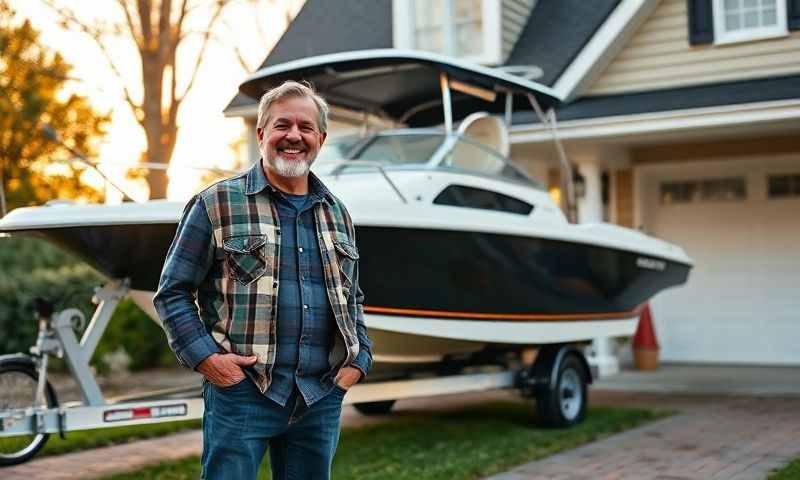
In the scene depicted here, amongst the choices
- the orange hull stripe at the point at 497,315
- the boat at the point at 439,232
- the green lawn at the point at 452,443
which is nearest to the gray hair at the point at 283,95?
the boat at the point at 439,232

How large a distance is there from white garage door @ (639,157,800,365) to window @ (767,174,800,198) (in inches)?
0.6

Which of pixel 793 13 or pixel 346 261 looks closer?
pixel 346 261

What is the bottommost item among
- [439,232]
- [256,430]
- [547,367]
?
[547,367]

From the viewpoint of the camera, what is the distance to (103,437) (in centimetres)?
778

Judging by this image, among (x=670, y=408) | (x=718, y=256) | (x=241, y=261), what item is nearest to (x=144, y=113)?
(x=718, y=256)

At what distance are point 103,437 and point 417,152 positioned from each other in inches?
131

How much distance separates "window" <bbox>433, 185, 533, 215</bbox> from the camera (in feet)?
23.9

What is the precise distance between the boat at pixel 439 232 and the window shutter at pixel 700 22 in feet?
8.84

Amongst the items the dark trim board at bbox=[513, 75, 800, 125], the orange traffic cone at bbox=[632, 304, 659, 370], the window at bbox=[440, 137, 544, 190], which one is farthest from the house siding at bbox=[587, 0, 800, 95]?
the window at bbox=[440, 137, 544, 190]

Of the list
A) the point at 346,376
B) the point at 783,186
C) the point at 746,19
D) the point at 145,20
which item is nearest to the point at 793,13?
the point at 746,19

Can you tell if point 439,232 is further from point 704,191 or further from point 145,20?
point 145,20

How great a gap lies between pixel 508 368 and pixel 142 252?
145 inches

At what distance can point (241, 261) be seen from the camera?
3164mm

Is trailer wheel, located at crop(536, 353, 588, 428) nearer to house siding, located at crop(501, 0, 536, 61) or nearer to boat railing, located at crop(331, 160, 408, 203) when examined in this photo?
boat railing, located at crop(331, 160, 408, 203)
